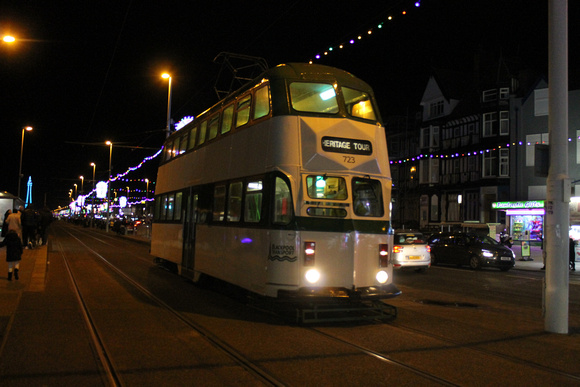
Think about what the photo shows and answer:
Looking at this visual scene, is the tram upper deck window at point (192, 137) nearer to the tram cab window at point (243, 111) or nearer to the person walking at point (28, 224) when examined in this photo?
the tram cab window at point (243, 111)

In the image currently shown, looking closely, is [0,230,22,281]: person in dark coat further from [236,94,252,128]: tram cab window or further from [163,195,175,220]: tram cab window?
[236,94,252,128]: tram cab window

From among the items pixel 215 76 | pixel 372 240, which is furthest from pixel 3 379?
pixel 215 76

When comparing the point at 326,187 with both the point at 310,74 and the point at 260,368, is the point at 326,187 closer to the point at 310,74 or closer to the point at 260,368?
the point at 310,74

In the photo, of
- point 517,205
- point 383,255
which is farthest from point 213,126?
point 517,205

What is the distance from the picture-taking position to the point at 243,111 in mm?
10406

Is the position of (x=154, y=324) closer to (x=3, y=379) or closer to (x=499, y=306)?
(x=3, y=379)

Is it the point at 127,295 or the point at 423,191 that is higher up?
the point at 423,191

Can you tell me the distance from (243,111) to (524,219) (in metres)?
29.7

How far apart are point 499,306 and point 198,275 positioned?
6893mm

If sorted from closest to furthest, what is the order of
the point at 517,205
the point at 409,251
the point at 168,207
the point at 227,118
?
the point at 227,118 → the point at 168,207 → the point at 409,251 → the point at 517,205

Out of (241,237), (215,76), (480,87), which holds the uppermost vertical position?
(480,87)

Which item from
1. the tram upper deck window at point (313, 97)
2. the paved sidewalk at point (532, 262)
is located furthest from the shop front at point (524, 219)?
the tram upper deck window at point (313, 97)

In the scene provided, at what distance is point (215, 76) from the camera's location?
22047mm

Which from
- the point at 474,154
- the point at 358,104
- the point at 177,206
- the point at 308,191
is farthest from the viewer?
the point at 474,154
